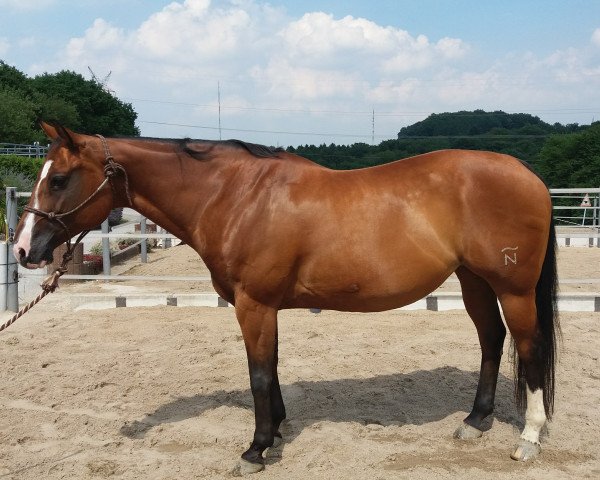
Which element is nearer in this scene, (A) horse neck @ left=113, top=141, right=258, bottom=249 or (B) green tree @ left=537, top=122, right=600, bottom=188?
(A) horse neck @ left=113, top=141, right=258, bottom=249

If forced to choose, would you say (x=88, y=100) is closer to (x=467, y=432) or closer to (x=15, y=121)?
(x=15, y=121)

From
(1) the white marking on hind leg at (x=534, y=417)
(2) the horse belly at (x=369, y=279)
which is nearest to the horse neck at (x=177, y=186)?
(2) the horse belly at (x=369, y=279)

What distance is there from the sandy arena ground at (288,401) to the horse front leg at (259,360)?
120 millimetres

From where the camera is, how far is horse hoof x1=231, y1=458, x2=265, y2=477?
306 cm

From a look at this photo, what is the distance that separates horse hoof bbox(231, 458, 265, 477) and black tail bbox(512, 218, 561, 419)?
171 cm

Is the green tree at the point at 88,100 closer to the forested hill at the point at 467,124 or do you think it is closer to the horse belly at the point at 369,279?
the forested hill at the point at 467,124

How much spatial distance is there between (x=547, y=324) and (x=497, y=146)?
29.3m

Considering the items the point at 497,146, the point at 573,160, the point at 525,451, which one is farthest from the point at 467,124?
the point at 525,451

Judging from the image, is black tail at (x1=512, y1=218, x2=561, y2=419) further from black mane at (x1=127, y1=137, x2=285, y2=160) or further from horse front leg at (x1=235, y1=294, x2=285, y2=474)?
black mane at (x1=127, y1=137, x2=285, y2=160)

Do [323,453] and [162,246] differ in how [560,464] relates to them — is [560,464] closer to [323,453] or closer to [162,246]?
[323,453]

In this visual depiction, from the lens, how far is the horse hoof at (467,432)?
11.4 feet

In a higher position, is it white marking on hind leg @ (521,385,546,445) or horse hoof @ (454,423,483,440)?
white marking on hind leg @ (521,385,546,445)

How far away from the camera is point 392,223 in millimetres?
3133

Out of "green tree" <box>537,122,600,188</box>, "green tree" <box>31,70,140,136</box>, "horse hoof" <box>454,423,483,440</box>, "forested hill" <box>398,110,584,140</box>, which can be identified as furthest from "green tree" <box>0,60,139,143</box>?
"horse hoof" <box>454,423,483,440</box>
